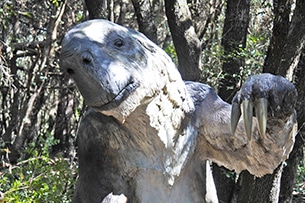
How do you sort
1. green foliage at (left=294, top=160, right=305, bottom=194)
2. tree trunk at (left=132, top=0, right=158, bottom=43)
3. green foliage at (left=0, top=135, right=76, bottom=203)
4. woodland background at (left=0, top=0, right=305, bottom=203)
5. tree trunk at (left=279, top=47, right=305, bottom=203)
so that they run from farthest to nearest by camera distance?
green foliage at (left=294, top=160, right=305, bottom=194) < tree trunk at (left=132, top=0, right=158, bottom=43) < tree trunk at (left=279, top=47, right=305, bottom=203) < woodland background at (left=0, top=0, right=305, bottom=203) < green foliage at (left=0, top=135, right=76, bottom=203)

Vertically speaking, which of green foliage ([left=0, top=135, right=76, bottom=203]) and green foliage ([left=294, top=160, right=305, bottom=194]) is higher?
green foliage ([left=0, top=135, right=76, bottom=203])

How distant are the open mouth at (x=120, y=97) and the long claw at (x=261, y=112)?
0.43 metres

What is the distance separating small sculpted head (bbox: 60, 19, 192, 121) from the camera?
179 centimetres

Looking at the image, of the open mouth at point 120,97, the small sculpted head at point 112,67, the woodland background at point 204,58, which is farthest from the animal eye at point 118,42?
the woodland background at point 204,58

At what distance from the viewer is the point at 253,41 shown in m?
5.25

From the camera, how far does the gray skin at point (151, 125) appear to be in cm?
179

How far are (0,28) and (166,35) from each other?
2.24m

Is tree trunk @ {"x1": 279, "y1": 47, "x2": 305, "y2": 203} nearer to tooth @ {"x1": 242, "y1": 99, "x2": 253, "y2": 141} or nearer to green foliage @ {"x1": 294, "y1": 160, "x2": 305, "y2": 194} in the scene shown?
green foliage @ {"x1": 294, "y1": 160, "x2": 305, "y2": 194}

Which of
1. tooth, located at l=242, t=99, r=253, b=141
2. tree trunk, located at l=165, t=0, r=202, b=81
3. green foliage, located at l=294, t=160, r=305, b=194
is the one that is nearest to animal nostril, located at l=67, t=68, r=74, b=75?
tooth, located at l=242, t=99, r=253, b=141

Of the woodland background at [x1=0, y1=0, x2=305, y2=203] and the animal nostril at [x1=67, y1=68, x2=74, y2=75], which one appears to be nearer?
the animal nostril at [x1=67, y1=68, x2=74, y2=75]

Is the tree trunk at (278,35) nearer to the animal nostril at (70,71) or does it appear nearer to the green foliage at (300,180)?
the animal nostril at (70,71)

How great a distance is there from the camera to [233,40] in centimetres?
484

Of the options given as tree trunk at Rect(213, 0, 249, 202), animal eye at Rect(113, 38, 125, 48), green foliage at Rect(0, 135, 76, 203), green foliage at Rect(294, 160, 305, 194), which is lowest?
green foliage at Rect(294, 160, 305, 194)

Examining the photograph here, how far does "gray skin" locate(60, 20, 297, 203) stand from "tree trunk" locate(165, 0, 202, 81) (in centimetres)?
191
